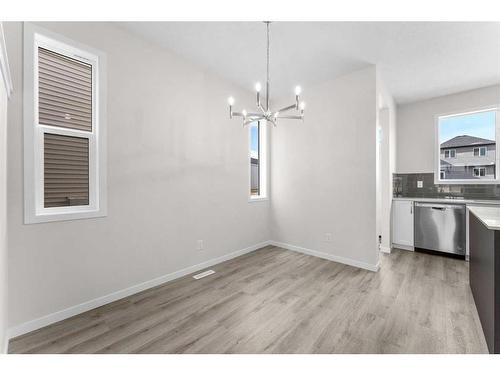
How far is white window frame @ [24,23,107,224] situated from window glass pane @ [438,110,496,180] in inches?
213

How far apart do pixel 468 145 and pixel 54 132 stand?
233 inches

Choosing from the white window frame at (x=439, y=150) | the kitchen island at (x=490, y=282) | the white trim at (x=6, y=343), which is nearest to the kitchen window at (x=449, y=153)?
the white window frame at (x=439, y=150)

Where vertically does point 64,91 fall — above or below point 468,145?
above

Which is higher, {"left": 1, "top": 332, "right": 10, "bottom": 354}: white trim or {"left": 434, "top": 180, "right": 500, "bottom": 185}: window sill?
{"left": 434, "top": 180, "right": 500, "bottom": 185}: window sill

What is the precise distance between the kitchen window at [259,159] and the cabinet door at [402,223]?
2.46 metres

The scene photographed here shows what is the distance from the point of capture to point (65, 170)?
2.03 meters

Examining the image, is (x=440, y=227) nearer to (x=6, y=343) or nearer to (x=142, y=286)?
(x=142, y=286)

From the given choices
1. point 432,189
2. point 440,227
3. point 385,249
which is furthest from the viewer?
point 432,189

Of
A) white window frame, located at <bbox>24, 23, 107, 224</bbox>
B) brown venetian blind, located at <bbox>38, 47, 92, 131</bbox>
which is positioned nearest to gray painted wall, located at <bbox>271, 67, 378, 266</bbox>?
white window frame, located at <bbox>24, 23, 107, 224</bbox>

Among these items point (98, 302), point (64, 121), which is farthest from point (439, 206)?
point (64, 121)

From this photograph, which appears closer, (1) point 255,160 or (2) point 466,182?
(2) point 466,182

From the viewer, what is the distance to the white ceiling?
2.26m

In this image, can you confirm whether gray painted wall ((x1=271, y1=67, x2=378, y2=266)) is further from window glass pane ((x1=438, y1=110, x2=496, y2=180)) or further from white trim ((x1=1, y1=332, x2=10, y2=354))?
white trim ((x1=1, y1=332, x2=10, y2=354))

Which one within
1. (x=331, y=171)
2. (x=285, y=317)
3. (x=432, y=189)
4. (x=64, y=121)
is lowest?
(x=285, y=317)
